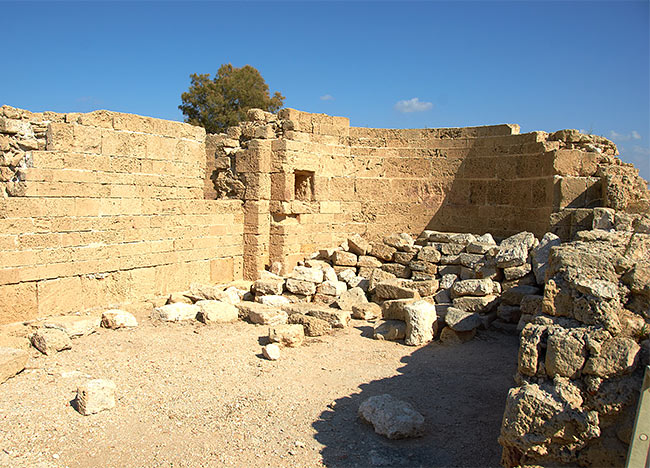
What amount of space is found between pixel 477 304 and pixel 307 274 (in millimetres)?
3016

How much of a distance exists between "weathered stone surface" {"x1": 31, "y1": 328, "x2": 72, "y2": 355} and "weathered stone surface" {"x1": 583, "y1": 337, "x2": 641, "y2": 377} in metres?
5.52

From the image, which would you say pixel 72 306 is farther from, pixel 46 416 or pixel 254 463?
pixel 254 463

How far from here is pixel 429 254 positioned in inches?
364

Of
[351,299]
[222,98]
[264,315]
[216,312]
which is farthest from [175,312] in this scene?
[222,98]

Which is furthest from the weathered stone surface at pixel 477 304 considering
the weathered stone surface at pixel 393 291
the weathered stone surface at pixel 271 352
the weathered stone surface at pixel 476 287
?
the weathered stone surface at pixel 271 352

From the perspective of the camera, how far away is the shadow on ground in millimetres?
4023

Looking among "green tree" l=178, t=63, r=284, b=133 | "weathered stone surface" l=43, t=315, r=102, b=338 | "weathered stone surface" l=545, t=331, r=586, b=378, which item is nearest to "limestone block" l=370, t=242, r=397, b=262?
"weathered stone surface" l=43, t=315, r=102, b=338

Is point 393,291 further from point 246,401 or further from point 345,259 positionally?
point 246,401

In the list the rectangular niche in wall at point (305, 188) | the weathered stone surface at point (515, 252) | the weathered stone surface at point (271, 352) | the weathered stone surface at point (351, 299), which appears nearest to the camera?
the weathered stone surface at point (271, 352)

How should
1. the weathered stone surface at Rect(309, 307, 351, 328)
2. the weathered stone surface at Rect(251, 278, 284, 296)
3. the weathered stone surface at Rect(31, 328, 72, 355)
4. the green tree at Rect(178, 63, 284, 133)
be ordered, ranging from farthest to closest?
the green tree at Rect(178, 63, 284, 133), the weathered stone surface at Rect(251, 278, 284, 296), the weathered stone surface at Rect(309, 307, 351, 328), the weathered stone surface at Rect(31, 328, 72, 355)

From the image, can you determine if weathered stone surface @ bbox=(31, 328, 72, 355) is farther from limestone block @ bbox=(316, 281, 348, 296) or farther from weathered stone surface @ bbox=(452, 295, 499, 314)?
weathered stone surface @ bbox=(452, 295, 499, 314)

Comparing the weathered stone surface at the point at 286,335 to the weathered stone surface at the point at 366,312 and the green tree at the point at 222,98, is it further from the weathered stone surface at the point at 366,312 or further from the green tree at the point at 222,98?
the green tree at the point at 222,98

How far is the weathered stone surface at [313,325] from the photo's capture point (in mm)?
7148

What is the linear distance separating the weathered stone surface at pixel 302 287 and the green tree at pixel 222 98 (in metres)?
16.6
